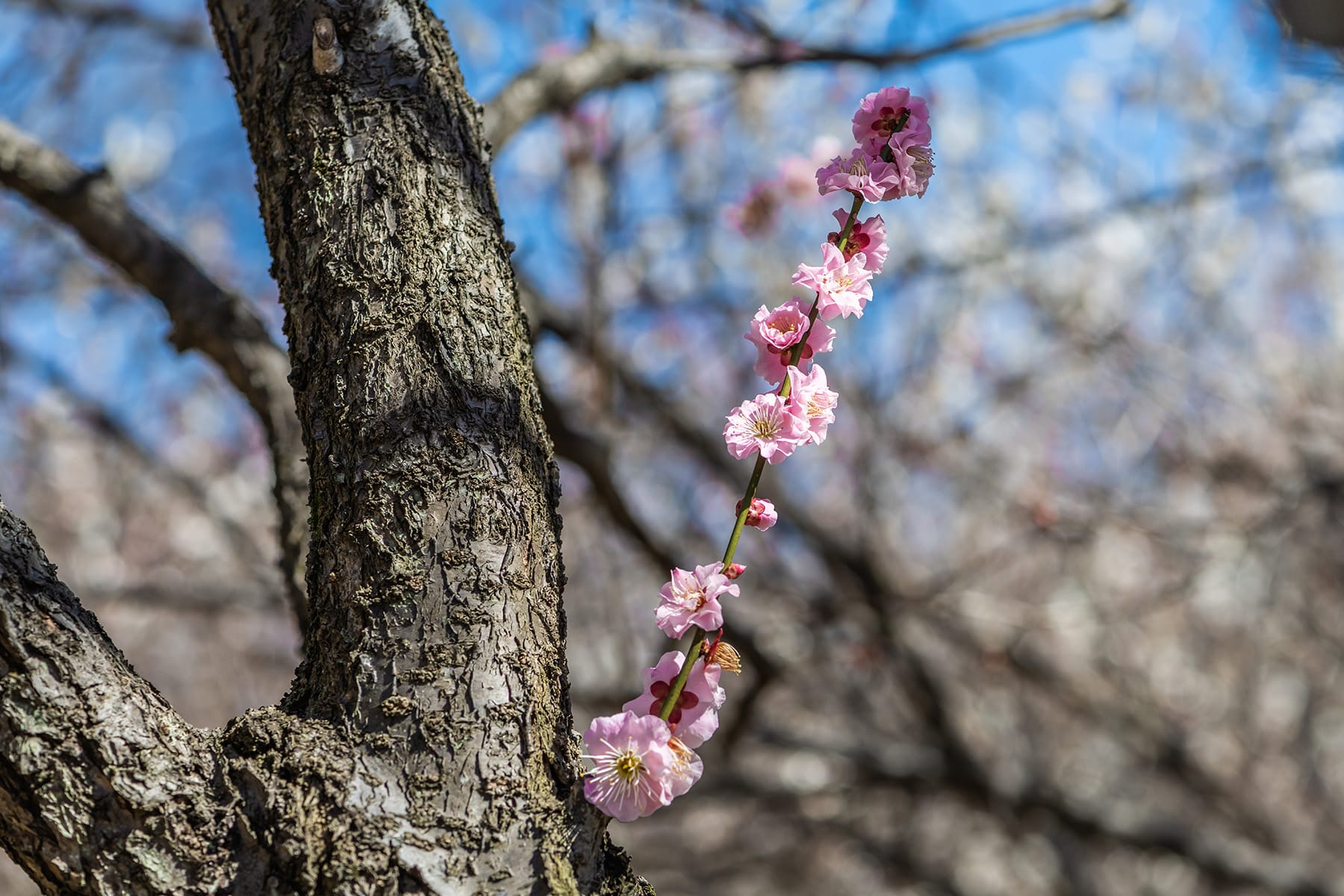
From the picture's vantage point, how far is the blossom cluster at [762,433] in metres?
1.01

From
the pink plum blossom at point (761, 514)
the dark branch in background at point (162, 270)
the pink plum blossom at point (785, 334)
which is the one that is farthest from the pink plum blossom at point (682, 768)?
the dark branch in background at point (162, 270)

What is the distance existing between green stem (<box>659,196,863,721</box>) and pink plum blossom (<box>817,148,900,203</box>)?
0.02m

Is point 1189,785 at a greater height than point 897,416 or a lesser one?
lesser

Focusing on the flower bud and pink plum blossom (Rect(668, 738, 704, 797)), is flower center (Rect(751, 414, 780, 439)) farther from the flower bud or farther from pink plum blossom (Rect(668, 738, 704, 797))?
pink plum blossom (Rect(668, 738, 704, 797))

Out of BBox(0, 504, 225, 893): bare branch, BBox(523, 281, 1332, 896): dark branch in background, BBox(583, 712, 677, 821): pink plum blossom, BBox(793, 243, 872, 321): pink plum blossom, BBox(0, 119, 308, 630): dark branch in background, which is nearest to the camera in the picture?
BBox(0, 504, 225, 893): bare branch

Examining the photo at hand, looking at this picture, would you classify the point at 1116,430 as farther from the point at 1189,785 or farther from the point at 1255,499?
the point at 1189,785

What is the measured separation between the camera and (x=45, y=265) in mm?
4621

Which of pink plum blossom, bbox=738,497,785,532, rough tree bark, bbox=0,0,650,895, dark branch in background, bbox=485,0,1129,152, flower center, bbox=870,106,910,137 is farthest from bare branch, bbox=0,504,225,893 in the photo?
dark branch in background, bbox=485,0,1129,152

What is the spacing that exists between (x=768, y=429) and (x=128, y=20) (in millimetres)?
3764

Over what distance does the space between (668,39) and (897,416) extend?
6.73 ft

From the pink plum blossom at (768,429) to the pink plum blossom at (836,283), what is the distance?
0.11 metres

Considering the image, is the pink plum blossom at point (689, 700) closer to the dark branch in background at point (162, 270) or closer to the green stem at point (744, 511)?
the green stem at point (744, 511)

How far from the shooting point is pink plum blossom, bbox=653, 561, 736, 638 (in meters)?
1.05

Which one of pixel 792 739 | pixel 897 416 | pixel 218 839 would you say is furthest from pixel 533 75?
pixel 897 416
